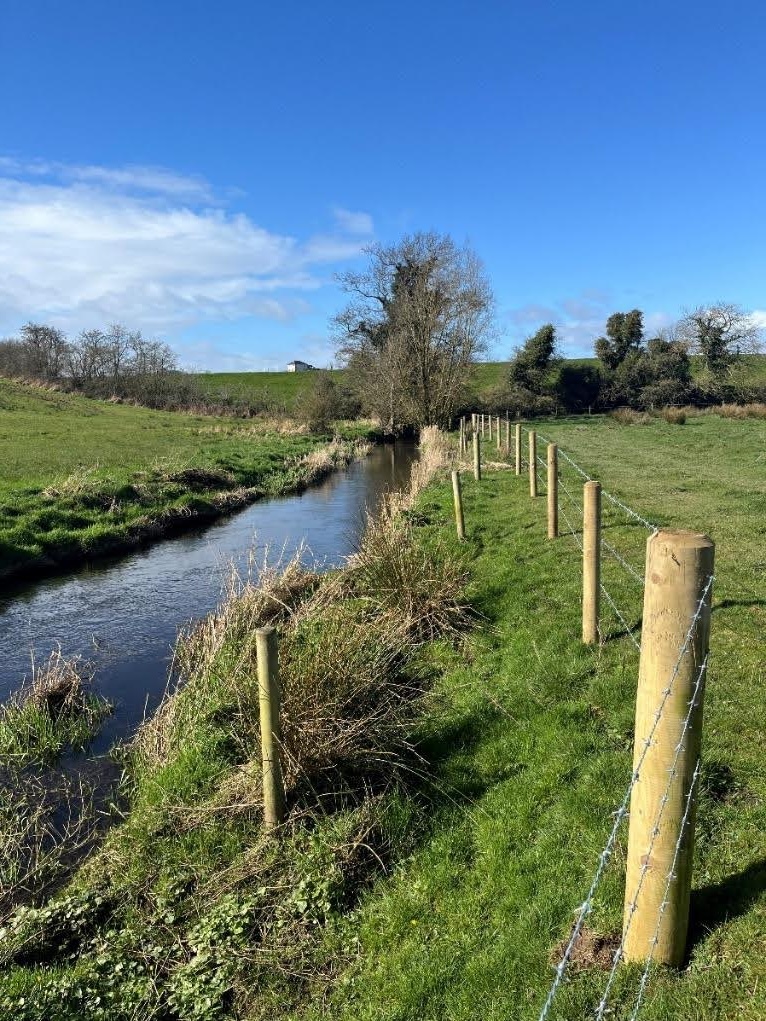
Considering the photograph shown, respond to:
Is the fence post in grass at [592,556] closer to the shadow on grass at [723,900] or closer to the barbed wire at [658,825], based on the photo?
the shadow on grass at [723,900]

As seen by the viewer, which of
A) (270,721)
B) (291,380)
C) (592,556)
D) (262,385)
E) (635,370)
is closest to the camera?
(270,721)

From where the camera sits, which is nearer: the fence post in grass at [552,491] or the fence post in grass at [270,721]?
the fence post in grass at [270,721]

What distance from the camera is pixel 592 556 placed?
7676 mm

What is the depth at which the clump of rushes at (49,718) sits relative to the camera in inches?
314

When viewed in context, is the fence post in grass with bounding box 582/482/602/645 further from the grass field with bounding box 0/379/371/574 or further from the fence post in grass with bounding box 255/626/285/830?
the grass field with bounding box 0/379/371/574

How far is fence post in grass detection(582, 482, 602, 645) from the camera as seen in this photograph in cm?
770

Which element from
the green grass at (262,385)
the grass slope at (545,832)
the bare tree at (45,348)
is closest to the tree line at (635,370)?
the green grass at (262,385)

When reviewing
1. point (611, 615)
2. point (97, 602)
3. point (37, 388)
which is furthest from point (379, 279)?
point (611, 615)

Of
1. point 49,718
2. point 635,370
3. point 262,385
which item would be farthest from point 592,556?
point 262,385

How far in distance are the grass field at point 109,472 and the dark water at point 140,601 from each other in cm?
125

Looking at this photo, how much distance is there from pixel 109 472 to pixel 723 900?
74.5 ft

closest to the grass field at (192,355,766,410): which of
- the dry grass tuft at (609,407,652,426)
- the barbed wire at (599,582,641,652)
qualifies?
the dry grass tuft at (609,407,652,426)

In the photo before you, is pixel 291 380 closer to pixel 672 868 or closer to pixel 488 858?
pixel 488 858

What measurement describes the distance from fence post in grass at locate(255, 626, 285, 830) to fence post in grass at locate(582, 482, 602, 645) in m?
3.76
